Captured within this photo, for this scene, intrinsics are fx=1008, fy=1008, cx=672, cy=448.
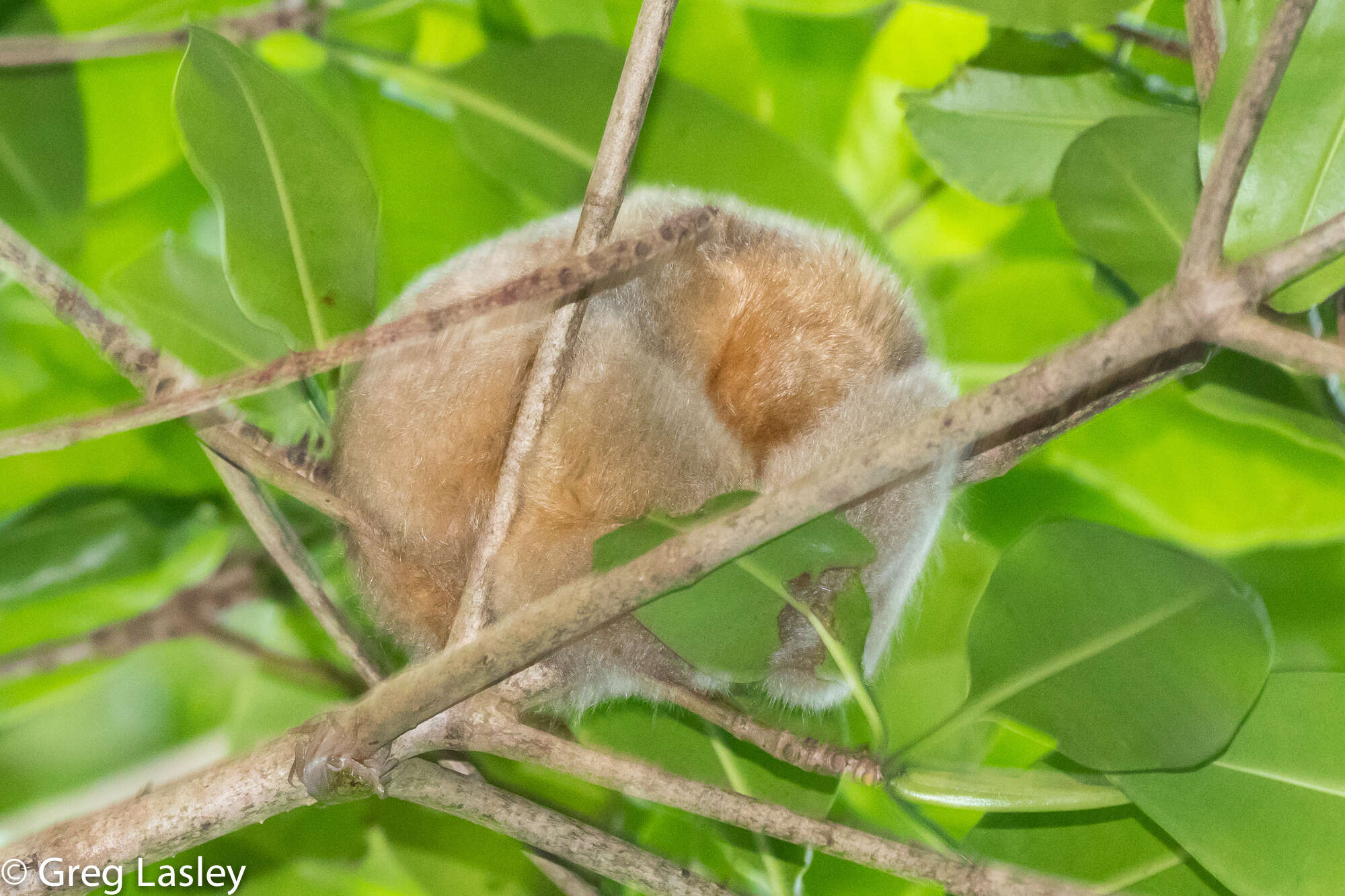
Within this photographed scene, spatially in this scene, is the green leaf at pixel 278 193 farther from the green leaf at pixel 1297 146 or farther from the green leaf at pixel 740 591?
the green leaf at pixel 1297 146

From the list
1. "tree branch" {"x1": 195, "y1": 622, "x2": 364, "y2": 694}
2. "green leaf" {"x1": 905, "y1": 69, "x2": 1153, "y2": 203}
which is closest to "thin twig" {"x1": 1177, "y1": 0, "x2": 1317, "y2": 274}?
"green leaf" {"x1": 905, "y1": 69, "x2": 1153, "y2": 203}

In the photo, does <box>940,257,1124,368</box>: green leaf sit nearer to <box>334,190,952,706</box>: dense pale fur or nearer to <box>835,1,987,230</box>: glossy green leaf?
<box>835,1,987,230</box>: glossy green leaf

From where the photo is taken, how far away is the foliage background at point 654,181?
0.75 meters

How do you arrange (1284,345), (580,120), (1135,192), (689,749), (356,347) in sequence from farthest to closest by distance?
(580,120), (689,749), (1135,192), (356,347), (1284,345)

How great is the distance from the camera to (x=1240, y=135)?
1.43 feet

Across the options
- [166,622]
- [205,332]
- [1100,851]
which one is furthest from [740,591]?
[166,622]

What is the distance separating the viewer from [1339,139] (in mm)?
584

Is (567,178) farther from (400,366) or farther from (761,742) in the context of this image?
(761,742)

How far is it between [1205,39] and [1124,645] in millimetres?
438

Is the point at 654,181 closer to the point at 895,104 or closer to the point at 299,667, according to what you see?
the point at 895,104

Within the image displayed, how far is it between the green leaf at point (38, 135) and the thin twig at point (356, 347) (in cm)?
46

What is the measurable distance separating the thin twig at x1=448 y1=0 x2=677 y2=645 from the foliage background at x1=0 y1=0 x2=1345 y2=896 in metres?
0.23

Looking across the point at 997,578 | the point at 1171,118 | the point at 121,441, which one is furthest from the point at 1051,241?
the point at 121,441

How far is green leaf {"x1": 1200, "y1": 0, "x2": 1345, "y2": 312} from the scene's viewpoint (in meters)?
0.58
